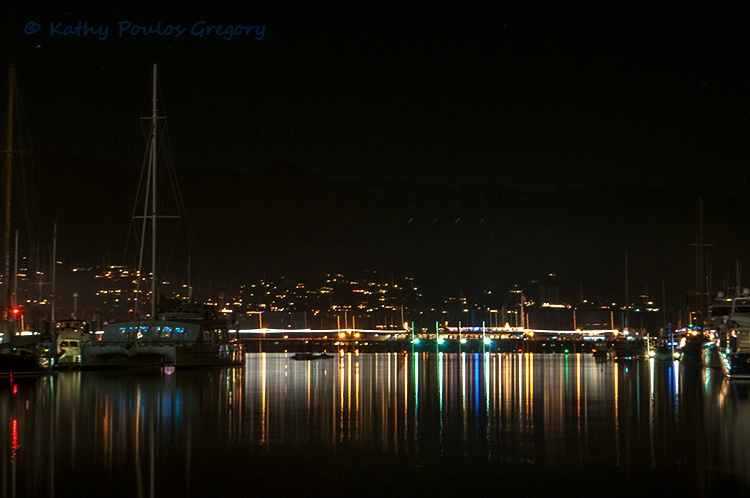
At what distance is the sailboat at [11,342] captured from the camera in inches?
1718

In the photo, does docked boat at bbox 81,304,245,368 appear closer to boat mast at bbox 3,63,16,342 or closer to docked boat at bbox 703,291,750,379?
boat mast at bbox 3,63,16,342

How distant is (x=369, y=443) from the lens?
64.6 ft

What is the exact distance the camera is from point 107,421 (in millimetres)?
23531

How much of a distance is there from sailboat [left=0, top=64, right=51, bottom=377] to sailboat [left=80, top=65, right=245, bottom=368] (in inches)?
251

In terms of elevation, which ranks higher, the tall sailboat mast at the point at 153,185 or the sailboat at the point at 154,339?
the tall sailboat mast at the point at 153,185

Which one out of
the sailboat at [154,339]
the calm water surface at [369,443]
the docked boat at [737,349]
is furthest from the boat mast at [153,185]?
the docked boat at [737,349]

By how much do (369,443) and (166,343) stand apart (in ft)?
129

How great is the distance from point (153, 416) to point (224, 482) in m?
10.5

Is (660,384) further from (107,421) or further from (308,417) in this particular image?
(107,421)

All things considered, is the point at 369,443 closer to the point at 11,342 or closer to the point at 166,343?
the point at 11,342

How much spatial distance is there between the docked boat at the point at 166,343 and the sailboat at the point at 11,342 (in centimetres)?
630

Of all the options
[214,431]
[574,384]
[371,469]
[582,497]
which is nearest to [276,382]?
[574,384]

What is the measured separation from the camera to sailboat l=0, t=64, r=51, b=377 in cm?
4362

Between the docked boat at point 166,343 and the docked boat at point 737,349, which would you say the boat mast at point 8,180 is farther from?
the docked boat at point 737,349
